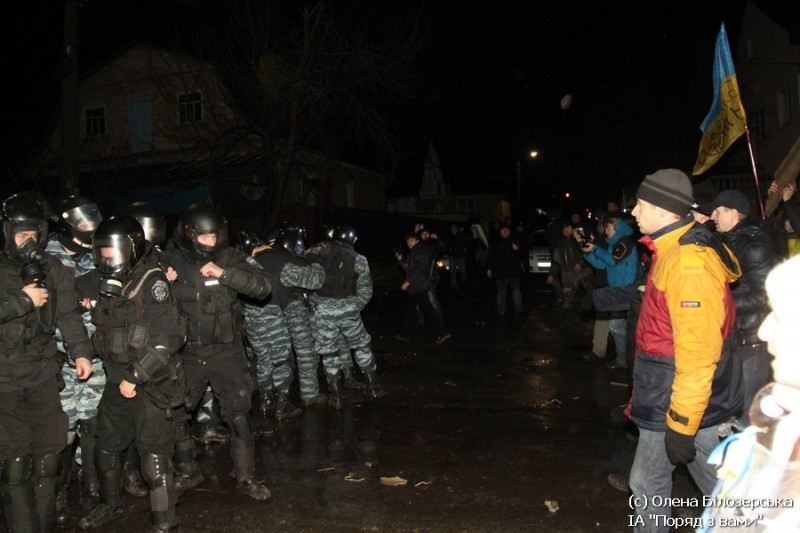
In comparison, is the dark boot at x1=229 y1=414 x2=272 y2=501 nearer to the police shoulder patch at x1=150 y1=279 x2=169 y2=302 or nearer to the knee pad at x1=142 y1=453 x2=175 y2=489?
the knee pad at x1=142 y1=453 x2=175 y2=489

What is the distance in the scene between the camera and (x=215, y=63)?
15.5 metres

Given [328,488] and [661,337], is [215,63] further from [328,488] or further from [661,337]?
[661,337]

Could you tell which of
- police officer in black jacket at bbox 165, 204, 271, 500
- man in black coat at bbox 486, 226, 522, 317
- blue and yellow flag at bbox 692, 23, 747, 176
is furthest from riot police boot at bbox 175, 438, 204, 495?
man in black coat at bbox 486, 226, 522, 317

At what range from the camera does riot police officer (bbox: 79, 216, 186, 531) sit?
411 cm

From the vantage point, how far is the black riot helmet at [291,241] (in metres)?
7.35

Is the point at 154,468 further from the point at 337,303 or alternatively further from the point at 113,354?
the point at 337,303

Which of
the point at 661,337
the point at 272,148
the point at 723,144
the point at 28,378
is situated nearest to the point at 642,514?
the point at 661,337

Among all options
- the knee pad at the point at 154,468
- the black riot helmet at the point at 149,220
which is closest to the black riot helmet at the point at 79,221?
the black riot helmet at the point at 149,220

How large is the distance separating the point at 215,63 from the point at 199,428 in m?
11.4

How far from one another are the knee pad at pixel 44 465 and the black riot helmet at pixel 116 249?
1.17 meters

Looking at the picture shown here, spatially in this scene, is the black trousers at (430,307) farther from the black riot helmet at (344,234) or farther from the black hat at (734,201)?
the black hat at (734,201)

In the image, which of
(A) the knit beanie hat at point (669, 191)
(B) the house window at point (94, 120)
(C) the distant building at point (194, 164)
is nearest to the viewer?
(A) the knit beanie hat at point (669, 191)

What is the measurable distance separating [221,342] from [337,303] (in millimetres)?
2483

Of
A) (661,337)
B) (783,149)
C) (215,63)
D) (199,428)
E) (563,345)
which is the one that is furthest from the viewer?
(783,149)
